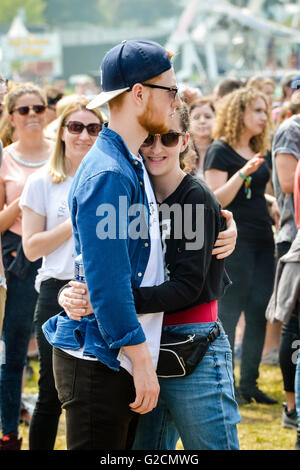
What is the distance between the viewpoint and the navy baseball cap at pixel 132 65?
2.29 metres

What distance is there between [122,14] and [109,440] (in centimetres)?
13920

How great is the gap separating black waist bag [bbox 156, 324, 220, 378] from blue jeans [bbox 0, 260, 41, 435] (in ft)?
6.44

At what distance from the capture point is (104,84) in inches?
93.7

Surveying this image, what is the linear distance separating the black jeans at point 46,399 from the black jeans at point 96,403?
1279 millimetres

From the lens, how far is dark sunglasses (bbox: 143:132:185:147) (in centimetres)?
260

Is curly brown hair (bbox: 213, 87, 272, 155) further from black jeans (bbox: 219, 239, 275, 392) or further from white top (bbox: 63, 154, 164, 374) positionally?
white top (bbox: 63, 154, 164, 374)

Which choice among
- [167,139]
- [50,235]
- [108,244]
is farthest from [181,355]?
[50,235]

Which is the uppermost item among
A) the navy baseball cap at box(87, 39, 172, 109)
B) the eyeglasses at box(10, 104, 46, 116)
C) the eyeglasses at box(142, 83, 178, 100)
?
the navy baseball cap at box(87, 39, 172, 109)

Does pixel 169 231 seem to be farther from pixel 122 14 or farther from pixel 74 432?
pixel 122 14

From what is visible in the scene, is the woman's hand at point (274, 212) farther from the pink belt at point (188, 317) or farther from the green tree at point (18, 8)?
the green tree at point (18, 8)

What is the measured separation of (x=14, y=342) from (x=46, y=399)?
702 millimetres

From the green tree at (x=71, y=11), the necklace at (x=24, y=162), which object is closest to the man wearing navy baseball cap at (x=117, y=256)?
the necklace at (x=24, y=162)

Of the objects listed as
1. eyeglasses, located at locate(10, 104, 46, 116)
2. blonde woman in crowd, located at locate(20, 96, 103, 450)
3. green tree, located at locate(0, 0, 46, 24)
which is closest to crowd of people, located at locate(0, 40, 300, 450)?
blonde woman in crowd, located at locate(20, 96, 103, 450)
